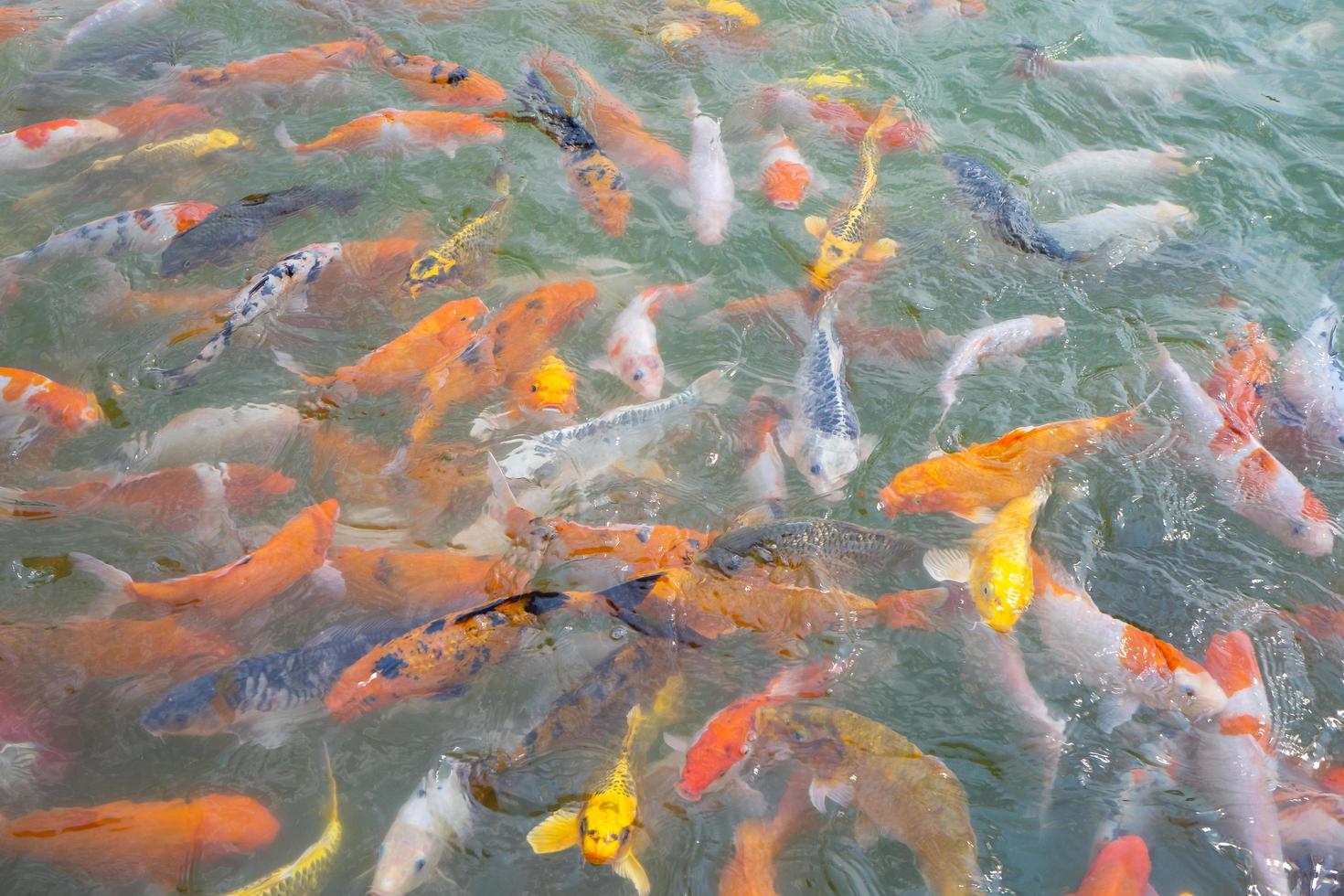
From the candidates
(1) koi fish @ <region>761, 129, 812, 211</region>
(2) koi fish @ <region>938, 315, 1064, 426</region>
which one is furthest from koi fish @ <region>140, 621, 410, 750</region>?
(1) koi fish @ <region>761, 129, 812, 211</region>

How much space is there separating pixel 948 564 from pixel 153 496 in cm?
381

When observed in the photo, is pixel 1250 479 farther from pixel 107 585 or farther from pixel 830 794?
pixel 107 585

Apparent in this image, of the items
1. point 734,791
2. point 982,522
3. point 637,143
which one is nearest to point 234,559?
point 734,791

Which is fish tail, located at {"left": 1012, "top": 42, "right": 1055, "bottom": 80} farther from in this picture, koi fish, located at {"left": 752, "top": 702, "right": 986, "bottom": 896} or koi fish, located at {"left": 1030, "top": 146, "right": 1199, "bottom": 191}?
koi fish, located at {"left": 752, "top": 702, "right": 986, "bottom": 896}

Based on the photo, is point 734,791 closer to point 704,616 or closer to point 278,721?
point 704,616

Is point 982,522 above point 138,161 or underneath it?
underneath

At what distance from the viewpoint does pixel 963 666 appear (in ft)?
13.1

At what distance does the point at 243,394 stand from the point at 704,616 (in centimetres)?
285

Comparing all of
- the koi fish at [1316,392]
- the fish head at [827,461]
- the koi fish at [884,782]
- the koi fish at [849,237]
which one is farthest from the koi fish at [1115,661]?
the koi fish at [849,237]

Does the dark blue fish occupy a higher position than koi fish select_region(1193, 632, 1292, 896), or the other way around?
the dark blue fish

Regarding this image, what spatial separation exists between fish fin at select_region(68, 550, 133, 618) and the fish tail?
712 cm

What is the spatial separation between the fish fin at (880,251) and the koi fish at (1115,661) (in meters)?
2.36

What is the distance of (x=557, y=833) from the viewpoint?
133 inches

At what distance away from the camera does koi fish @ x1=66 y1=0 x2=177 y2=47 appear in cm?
735
